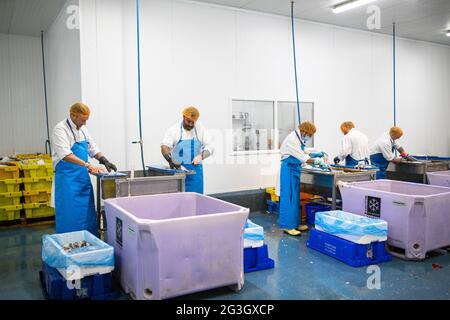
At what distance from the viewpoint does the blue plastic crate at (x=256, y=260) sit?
10.1 feet

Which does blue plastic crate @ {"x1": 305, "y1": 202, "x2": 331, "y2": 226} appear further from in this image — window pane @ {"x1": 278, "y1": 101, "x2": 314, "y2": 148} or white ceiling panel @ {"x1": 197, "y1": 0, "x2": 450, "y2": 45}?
white ceiling panel @ {"x1": 197, "y1": 0, "x2": 450, "y2": 45}

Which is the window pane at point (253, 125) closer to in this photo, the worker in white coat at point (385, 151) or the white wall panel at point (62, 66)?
the worker in white coat at point (385, 151)

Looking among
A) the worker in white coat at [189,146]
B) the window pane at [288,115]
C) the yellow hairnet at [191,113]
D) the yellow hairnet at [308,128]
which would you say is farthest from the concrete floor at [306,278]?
the window pane at [288,115]

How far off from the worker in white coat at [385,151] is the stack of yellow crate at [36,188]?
4.44 metres

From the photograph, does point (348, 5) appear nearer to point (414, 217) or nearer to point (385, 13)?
point (385, 13)

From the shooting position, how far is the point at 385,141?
5.26 meters

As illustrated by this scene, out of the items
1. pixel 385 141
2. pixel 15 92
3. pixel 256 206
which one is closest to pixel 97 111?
pixel 256 206

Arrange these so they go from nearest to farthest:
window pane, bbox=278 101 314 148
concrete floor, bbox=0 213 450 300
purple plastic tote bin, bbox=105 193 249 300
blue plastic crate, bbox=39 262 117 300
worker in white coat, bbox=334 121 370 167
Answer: purple plastic tote bin, bbox=105 193 249 300 < blue plastic crate, bbox=39 262 117 300 < concrete floor, bbox=0 213 450 300 < worker in white coat, bbox=334 121 370 167 < window pane, bbox=278 101 314 148

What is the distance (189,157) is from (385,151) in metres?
2.96

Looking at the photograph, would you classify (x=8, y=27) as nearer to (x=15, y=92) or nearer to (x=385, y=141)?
(x=15, y=92)

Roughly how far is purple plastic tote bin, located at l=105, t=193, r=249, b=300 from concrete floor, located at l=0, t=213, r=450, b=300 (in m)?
0.20

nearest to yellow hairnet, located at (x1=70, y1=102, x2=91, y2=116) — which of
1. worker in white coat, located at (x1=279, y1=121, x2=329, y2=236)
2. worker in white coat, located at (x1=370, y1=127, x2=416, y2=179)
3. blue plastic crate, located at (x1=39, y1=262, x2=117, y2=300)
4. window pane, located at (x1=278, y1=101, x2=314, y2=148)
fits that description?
blue plastic crate, located at (x1=39, y1=262, x2=117, y2=300)

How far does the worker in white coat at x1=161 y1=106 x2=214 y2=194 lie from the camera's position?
12.6ft
